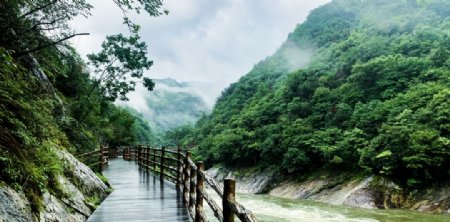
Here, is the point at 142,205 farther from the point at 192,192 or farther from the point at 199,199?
the point at 199,199

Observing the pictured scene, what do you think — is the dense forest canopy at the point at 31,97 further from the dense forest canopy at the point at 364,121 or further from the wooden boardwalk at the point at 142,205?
the dense forest canopy at the point at 364,121

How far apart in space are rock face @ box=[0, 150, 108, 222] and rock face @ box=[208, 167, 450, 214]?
1801 centimetres

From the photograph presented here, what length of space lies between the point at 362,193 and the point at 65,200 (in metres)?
21.1

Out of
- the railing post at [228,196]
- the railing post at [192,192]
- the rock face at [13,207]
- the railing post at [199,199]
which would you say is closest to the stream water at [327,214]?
the railing post at [192,192]

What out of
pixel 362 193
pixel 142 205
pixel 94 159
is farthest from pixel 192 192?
pixel 362 193

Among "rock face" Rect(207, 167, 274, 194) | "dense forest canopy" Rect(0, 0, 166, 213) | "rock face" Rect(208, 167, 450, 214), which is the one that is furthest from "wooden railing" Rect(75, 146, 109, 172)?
"rock face" Rect(207, 167, 274, 194)

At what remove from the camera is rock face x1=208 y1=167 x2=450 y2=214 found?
2158 cm

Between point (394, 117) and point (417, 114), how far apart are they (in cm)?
315

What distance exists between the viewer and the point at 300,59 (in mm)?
101250

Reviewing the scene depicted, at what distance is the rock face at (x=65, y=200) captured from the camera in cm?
416

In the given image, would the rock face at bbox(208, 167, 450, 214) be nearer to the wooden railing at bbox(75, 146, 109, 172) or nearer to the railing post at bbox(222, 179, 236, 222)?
the wooden railing at bbox(75, 146, 109, 172)

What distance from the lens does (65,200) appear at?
6242 mm

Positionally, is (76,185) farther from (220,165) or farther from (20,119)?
(220,165)

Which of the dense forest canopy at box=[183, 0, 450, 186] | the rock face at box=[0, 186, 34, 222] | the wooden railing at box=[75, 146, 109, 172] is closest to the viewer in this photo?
the rock face at box=[0, 186, 34, 222]
